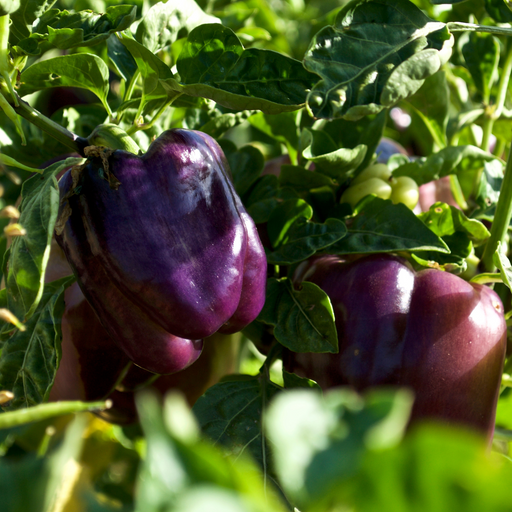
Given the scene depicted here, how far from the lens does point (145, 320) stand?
619 millimetres

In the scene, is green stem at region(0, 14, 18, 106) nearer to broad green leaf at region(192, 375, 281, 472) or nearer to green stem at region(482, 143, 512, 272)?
broad green leaf at region(192, 375, 281, 472)

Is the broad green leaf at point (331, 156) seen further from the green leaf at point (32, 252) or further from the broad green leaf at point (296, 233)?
the green leaf at point (32, 252)

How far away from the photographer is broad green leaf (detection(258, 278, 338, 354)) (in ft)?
2.28

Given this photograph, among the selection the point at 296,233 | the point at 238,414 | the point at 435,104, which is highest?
the point at 435,104

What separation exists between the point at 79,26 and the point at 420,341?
21.4 inches

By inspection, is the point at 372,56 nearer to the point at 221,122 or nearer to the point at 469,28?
the point at 469,28

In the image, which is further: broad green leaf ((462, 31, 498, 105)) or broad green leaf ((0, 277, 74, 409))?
broad green leaf ((462, 31, 498, 105))

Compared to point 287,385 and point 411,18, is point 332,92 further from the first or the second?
point 287,385

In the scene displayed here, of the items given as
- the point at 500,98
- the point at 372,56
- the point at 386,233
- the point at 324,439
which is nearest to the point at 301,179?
the point at 386,233

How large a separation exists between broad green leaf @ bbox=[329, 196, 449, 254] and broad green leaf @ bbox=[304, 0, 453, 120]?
19 centimetres

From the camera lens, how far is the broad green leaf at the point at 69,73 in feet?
2.19

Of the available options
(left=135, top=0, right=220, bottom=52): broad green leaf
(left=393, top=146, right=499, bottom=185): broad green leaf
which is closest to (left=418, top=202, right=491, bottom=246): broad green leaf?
(left=393, top=146, right=499, bottom=185): broad green leaf

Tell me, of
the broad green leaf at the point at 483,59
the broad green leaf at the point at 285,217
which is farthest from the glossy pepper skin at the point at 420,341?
the broad green leaf at the point at 483,59

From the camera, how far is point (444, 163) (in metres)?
0.89
